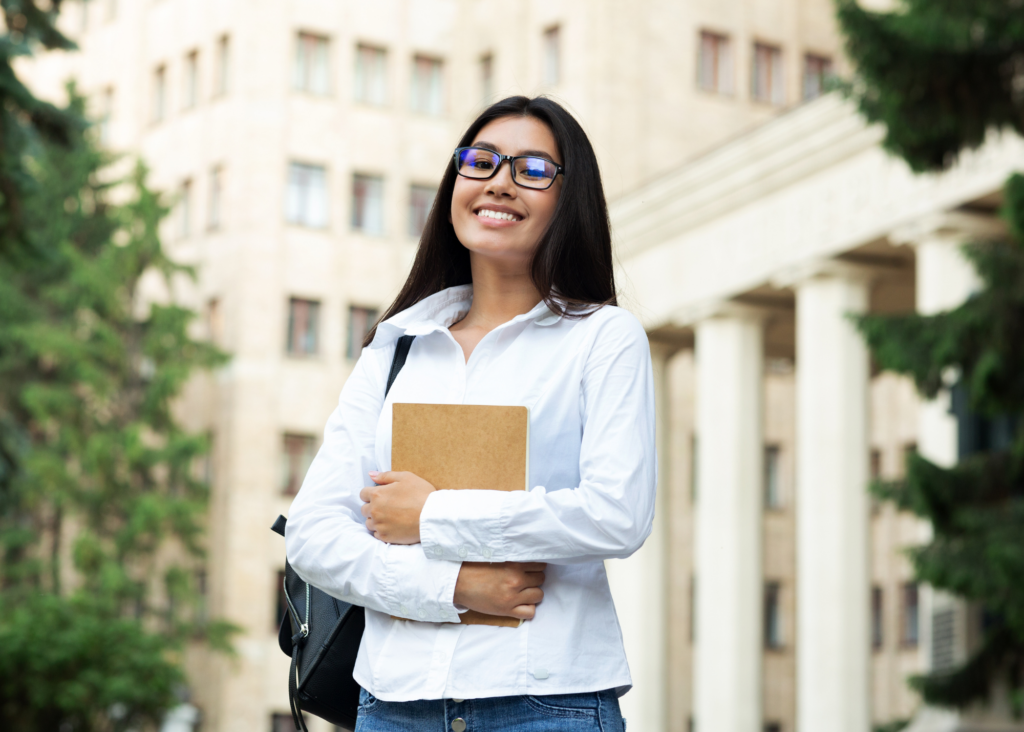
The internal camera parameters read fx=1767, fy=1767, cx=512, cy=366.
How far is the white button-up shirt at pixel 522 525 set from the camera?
3.11 m

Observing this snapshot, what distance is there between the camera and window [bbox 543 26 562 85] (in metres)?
44.3

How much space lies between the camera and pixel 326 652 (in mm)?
3453


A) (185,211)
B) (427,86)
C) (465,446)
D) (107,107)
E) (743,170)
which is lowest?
(465,446)

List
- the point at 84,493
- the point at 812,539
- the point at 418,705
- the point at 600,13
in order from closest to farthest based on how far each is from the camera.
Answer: the point at 418,705 → the point at 812,539 → the point at 84,493 → the point at 600,13

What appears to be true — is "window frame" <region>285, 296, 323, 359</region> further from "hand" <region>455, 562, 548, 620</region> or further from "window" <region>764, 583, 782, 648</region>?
"hand" <region>455, 562, 548, 620</region>

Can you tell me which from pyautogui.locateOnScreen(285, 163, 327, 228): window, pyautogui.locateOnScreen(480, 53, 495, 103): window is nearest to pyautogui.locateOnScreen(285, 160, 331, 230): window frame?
pyautogui.locateOnScreen(285, 163, 327, 228): window

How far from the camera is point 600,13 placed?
4278 centimetres

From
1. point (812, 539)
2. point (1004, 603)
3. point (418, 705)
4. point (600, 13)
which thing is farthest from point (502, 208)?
point (600, 13)

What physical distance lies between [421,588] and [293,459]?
4145 centimetres

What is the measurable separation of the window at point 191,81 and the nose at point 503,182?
44701 mm

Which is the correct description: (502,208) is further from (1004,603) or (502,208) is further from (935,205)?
(935,205)

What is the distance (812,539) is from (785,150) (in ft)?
20.7

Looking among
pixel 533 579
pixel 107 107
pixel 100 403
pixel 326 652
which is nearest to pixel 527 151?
pixel 533 579

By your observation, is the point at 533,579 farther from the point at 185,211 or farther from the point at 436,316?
the point at 185,211
